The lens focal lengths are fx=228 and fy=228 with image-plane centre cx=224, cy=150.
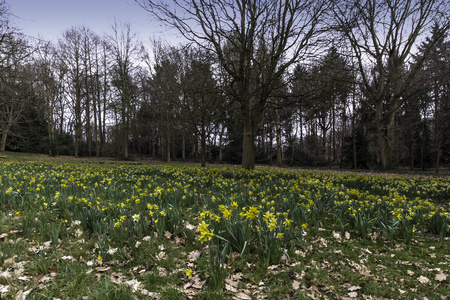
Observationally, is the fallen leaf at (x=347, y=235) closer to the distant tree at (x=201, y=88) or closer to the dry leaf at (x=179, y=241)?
the dry leaf at (x=179, y=241)

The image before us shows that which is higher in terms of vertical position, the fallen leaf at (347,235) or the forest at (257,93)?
the forest at (257,93)

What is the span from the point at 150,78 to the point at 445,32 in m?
23.1

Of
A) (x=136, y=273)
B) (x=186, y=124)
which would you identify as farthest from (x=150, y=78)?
(x=136, y=273)

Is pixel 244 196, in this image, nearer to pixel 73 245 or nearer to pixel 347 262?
pixel 347 262

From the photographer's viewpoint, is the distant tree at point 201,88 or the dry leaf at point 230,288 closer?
the dry leaf at point 230,288

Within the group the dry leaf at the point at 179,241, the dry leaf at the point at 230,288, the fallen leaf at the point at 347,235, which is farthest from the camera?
the fallen leaf at the point at 347,235

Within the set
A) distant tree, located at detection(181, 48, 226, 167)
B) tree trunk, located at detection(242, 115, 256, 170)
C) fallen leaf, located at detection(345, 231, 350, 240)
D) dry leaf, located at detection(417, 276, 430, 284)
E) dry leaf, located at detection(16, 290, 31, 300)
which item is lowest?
dry leaf, located at detection(417, 276, 430, 284)

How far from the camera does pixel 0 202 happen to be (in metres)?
3.83

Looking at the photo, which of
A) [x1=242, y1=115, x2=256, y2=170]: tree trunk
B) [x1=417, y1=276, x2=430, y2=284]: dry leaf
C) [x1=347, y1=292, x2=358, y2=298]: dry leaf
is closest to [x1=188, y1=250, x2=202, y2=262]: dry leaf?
[x1=347, y1=292, x2=358, y2=298]: dry leaf

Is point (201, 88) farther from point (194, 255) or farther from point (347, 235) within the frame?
point (194, 255)

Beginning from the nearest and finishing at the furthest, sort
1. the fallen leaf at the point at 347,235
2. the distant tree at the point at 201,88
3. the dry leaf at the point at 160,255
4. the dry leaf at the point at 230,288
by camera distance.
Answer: the dry leaf at the point at 230,288, the dry leaf at the point at 160,255, the fallen leaf at the point at 347,235, the distant tree at the point at 201,88

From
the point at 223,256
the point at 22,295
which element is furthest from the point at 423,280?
the point at 22,295

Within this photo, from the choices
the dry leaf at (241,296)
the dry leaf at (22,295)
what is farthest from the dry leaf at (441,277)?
the dry leaf at (22,295)

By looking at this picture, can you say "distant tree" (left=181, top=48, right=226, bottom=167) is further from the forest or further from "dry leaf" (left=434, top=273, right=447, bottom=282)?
"dry leaf" (left=434, top=273, right=447, bottom=282)
